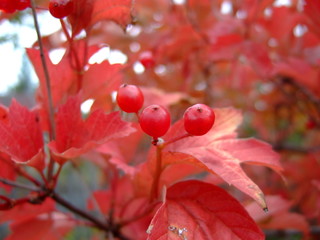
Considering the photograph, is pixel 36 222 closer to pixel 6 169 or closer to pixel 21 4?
pixel 6 169

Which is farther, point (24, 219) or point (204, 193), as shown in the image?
point (24, 219)

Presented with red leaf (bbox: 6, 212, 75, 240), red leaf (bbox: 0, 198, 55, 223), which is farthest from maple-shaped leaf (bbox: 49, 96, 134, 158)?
red leaf (bbox: 6, 212, 75, 240)

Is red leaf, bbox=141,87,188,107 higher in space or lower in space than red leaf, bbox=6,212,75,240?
higher

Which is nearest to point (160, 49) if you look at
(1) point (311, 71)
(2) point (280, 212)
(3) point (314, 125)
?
(1) point (311, 71)

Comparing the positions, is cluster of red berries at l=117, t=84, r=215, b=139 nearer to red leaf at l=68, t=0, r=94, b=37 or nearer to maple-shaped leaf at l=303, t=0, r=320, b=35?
red leaf at l=68, t=0, r=94, b=37

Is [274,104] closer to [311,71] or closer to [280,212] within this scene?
[311,71]

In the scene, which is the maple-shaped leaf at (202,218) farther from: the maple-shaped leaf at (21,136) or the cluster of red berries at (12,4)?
the cluster of red berries at (12,4)
